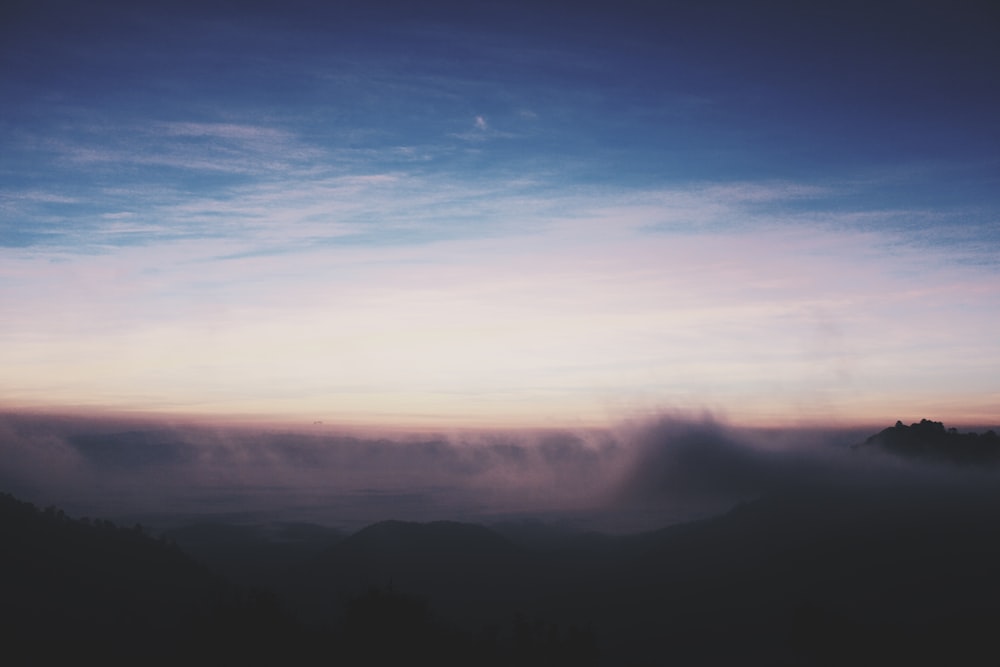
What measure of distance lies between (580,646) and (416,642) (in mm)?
56884

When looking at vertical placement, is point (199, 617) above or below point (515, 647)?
above

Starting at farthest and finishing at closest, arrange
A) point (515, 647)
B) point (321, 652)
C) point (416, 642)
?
point (515, 647) → point (416, 642) → point (321, 652)

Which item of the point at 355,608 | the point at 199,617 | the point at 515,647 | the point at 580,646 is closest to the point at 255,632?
the point at 199,617

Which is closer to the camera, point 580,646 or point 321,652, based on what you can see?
point 321,652

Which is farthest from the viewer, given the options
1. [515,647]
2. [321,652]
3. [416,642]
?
[515,647]

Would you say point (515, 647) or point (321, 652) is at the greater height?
point (321, 652)

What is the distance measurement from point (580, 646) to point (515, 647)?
1370cm

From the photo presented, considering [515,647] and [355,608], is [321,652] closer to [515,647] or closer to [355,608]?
[355,608]

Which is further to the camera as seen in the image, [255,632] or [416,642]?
[416,642]

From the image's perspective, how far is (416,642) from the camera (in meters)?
108

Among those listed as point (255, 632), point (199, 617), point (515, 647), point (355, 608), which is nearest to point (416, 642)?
point (355, 608)

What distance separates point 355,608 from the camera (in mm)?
113125

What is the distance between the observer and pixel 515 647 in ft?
492

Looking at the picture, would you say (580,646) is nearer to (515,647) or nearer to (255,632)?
(515,647)
